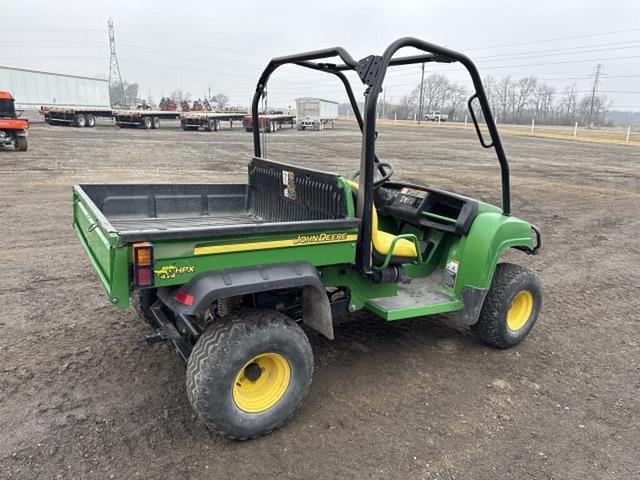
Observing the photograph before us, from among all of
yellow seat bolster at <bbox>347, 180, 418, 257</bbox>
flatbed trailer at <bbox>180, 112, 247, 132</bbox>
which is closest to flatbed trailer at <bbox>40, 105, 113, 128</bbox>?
flatbed trailer at <bbox>180, 112, 247, 132</bbox>

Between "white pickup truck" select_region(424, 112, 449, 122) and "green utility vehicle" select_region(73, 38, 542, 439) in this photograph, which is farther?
"white pickup truck" select_region(424, 112, 449, 122)

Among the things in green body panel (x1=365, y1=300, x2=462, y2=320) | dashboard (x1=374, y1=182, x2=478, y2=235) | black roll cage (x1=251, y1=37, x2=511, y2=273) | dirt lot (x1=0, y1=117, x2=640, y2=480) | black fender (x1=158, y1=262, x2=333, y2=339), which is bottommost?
dirt lot (x1=0, y1=117, x2=640, y2=480)

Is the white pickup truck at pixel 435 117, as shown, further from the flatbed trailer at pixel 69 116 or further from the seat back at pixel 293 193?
the seat back at pixel 293 193

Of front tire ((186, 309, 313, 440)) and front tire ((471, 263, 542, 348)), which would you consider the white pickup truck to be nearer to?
front tire ((471, 263, 542, 348))

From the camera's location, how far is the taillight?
7.61ft

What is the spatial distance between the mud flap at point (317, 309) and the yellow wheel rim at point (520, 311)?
1.74 metres

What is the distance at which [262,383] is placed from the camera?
2.89 m

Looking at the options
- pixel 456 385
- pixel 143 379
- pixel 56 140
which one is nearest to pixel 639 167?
pixel 456 385

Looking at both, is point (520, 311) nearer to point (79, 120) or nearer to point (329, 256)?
point (329, 256)

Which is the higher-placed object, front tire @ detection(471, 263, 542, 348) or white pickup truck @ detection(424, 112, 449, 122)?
white pickup truck @ detection(424, 112, 449, 122)

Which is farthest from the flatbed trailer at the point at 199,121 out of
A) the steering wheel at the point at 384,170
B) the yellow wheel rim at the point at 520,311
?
the yellow wheel rim at the point at 520,311

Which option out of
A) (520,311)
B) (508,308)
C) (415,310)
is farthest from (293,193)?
(520,311)

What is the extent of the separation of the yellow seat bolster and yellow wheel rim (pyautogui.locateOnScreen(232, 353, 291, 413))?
946 millimetres

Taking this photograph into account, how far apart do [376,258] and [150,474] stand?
1.74 m
